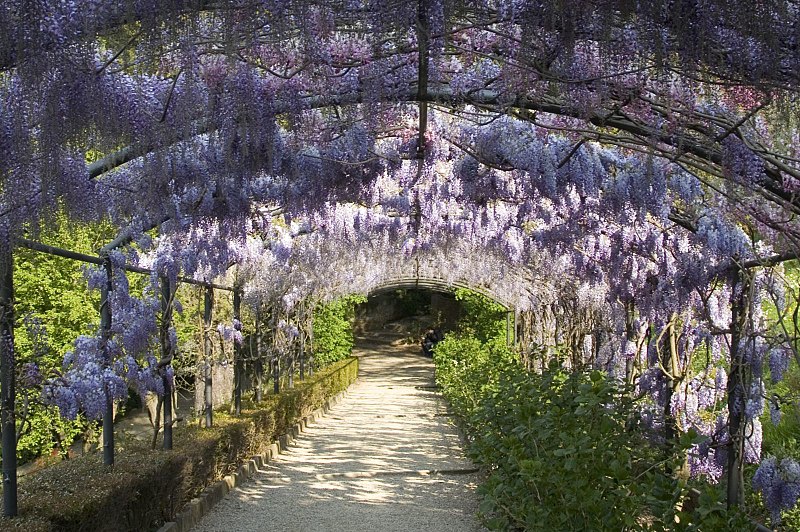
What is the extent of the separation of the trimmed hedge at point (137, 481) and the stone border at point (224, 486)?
0.06 m

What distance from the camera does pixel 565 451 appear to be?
303cm

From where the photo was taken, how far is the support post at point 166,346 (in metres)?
6.56

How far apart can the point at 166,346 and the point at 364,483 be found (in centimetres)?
218

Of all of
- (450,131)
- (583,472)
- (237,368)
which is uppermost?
(450,131)

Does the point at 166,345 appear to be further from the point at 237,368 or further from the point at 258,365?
the point at 258,365

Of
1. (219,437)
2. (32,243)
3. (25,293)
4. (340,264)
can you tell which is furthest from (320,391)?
(32,243)

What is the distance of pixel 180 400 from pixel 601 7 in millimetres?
16392

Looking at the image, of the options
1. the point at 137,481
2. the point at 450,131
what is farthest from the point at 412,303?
the point at 137,481

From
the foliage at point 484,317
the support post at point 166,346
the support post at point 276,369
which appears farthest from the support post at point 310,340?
the support post at point 166,346

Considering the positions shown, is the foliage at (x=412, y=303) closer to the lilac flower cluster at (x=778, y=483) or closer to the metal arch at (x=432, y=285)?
the metal arch at (x=432, y=285)

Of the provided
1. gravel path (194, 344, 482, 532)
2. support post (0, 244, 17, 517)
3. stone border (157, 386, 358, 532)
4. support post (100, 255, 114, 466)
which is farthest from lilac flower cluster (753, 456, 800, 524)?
support post (100, 255, 114, 466)

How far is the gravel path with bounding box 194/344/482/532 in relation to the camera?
20.0ft

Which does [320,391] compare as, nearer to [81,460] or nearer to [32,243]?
[81,460]

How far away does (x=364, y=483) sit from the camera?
761 centimetres
